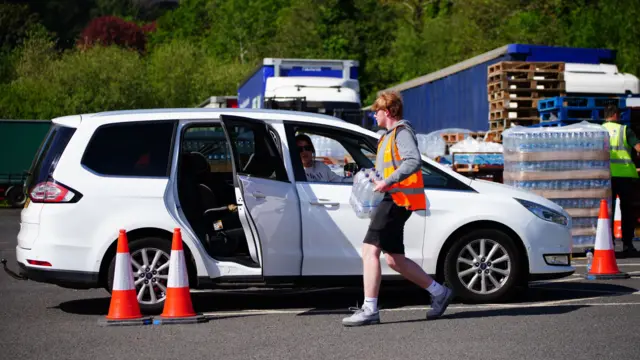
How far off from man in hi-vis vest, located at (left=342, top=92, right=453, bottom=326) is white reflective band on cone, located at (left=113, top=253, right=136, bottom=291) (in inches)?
68.5

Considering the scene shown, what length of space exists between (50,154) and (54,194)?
41cm

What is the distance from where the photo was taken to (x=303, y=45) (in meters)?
73.5

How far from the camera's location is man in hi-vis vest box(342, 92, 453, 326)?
874cm

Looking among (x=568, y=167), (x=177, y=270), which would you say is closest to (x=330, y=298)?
(x=177, y=270)

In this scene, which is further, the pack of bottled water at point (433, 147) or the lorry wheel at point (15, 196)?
the lorry wheel at point (15, 196)

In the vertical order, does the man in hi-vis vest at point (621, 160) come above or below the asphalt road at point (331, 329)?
above

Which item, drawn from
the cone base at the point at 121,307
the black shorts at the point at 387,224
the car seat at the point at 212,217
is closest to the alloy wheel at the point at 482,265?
the black shorts at the point at 387,224

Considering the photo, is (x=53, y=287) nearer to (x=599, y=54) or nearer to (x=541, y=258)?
(x=541, y=258)

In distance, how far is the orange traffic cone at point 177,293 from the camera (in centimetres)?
899

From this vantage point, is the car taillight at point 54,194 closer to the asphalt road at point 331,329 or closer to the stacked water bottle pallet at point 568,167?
the asphalt road at point 331,329

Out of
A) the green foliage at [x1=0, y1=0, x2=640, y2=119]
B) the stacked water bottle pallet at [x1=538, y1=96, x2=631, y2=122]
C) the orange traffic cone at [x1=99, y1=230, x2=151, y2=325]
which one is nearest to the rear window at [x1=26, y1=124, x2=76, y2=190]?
the orange traffic cone at [x1=99, y1=230, x2=151, y2=325]

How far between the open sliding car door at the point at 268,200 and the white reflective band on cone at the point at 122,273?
43.2 inches

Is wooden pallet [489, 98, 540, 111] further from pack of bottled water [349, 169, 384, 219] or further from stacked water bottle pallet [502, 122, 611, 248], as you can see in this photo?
pack of bottled water [349, 169, 384, 219]

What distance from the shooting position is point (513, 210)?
9.99m
